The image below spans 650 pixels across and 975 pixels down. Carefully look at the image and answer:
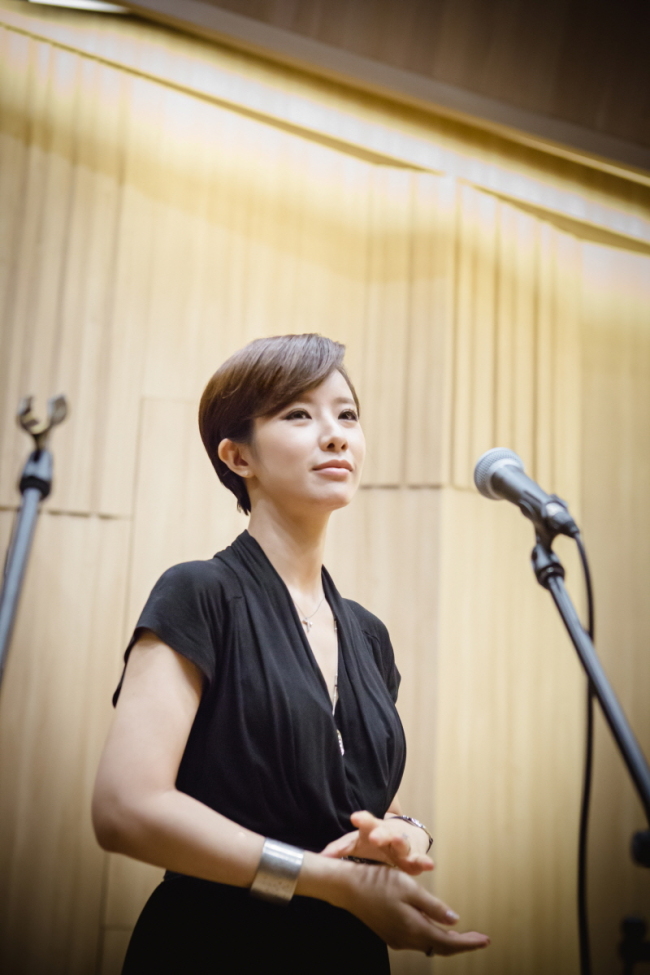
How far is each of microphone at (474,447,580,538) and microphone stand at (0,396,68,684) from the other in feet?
2.25

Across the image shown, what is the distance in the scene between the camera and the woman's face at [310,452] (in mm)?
1180

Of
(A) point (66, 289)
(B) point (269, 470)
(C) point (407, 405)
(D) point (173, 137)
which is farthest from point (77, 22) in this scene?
(B) point (269, 470)

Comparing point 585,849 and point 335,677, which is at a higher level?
point 335,677

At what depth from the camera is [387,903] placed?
3.05 ft

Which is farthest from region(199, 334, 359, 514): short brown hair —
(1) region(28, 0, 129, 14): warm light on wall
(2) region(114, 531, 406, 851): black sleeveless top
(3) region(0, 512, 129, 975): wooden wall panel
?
(1) region(28, 0, 129, 14): warm light on wall

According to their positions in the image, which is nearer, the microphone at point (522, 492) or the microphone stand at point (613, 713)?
the microphone stand at point (613, 713)

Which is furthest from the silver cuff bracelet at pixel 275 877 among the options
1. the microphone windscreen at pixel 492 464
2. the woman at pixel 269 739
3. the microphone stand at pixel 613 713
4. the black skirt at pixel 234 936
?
the microphone windscreen at pixel 492 464

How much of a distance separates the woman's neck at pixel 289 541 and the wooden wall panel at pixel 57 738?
1373 millimetres

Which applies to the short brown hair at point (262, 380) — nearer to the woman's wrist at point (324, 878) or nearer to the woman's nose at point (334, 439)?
the woman's nose at point (334, 439)

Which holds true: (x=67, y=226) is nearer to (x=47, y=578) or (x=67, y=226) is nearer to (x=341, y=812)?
(x=47, y=578)

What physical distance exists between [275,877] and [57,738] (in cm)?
163

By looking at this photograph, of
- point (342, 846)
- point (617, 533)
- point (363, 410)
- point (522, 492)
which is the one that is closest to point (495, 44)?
point (363, 410)

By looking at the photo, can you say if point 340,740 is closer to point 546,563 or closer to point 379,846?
point 379,846

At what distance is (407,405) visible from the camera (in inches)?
111
